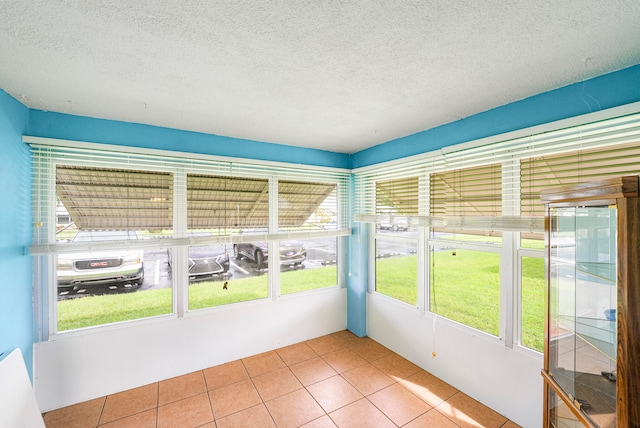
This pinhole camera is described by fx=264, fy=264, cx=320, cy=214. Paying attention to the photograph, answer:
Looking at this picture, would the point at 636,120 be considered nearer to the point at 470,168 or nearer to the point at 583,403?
the point at 470,168

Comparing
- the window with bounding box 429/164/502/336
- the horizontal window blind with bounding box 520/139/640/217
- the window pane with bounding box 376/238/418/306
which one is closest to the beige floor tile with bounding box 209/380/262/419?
the window pane with bounding box 376/238/418/306

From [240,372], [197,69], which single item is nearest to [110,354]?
[240,372]

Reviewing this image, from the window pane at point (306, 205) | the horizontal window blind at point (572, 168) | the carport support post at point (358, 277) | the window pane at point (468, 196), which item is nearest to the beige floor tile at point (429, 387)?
the carport support post at point (358, 277)

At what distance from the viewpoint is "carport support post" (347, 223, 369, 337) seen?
3.63 metres

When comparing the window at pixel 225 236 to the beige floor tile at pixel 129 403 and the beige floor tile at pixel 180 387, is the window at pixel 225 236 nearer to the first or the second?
the beige floor tile at pixel 180 387

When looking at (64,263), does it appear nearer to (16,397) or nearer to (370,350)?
(16,397)

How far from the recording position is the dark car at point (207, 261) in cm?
290

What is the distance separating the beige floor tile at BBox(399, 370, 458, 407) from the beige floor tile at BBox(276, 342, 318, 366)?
3.57ft

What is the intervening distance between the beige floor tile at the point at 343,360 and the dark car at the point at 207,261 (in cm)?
159

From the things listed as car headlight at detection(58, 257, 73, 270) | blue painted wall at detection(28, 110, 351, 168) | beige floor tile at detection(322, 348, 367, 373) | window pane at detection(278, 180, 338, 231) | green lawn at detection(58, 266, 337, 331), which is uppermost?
blue painted wall at detection(28, 110, 351, 168)

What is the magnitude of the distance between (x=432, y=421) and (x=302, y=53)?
2856 mm

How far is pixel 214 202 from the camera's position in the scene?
9.95 feet

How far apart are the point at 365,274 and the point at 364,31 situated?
9.64 ft

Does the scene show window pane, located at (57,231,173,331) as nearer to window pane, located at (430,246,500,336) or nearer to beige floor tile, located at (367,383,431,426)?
beige floor tile, located at (367,383,431,426)
